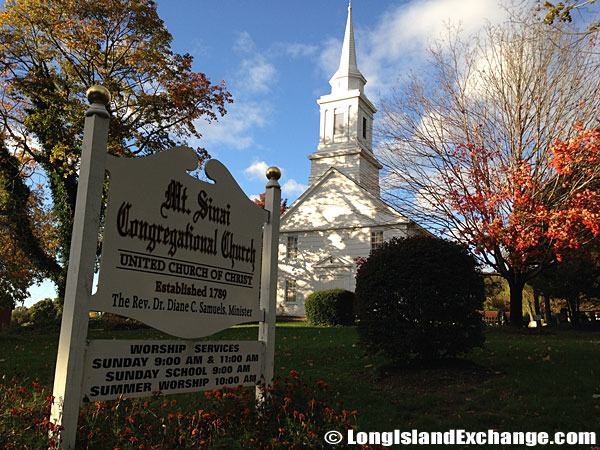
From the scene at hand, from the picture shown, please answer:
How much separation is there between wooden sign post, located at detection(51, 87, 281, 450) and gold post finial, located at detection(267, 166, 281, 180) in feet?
1.74

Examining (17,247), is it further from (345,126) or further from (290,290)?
(345,126)

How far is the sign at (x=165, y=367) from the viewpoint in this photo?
3889 mm

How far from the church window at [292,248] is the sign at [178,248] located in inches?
940

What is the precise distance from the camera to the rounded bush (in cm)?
768

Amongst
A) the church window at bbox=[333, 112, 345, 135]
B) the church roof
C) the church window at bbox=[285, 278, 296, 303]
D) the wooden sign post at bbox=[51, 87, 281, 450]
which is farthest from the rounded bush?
the church window at bbox=[333, 112, 345, 135]

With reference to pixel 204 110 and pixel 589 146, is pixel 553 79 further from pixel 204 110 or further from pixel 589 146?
pixel 204 110

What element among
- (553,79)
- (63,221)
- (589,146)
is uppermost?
(553,79)

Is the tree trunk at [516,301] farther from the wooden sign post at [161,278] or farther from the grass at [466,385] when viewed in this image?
the wooden sign post at [161,278]

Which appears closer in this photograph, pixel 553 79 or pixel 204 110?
pixel 553 79

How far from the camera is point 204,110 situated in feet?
65.5

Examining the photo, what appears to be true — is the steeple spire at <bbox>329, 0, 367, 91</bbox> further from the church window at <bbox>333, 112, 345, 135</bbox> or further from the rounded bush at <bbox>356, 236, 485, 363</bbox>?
the rounded bush at <bbox>356, 236, 485, 363</bbox>

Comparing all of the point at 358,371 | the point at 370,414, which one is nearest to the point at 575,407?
the point at 370,414

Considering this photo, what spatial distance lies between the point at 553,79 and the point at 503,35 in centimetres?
194

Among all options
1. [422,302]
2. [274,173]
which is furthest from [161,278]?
[422,302]
